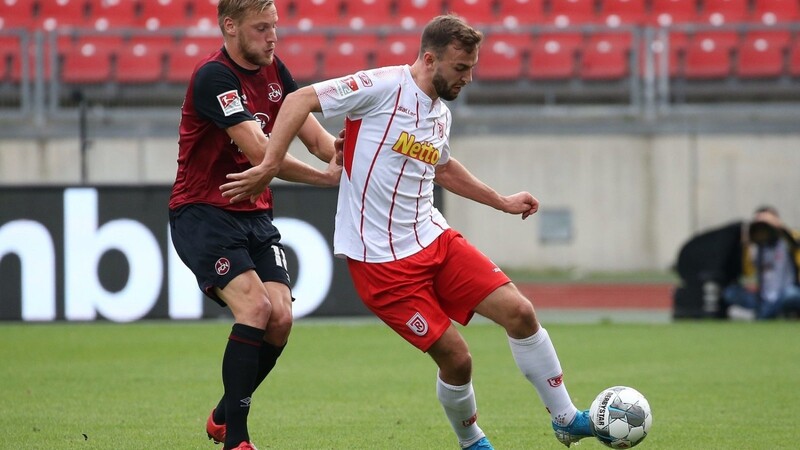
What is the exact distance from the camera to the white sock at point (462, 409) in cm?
549

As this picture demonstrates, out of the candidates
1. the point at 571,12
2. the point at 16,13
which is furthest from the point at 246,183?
the point at 16,13

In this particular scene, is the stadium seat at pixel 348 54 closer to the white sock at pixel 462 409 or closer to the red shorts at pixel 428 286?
the red shorts at pixel 428 286

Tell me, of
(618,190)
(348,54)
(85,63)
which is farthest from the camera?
(618,190)

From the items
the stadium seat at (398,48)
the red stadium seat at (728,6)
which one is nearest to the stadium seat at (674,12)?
the red stadium seat at (728,6)

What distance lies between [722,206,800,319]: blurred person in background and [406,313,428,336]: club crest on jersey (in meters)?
9.17

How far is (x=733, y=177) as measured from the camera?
18484mm

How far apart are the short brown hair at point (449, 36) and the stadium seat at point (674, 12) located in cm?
1523

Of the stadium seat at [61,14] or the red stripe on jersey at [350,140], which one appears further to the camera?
the stadium seat at [61,14]

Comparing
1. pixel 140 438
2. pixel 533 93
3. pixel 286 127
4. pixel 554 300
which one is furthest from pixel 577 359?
pixel 533 93

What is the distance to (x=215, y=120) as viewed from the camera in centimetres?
551

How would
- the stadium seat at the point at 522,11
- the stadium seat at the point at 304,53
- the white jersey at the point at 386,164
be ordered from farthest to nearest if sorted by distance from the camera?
1. the stadium seat at the point at 522,11
2. the stadium seat at the point at 304,53
3. the white jersey at the point at 386,164

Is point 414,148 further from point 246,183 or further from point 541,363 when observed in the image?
point 541,363

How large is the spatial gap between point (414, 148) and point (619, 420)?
1.54 m

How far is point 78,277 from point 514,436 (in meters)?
7.54
